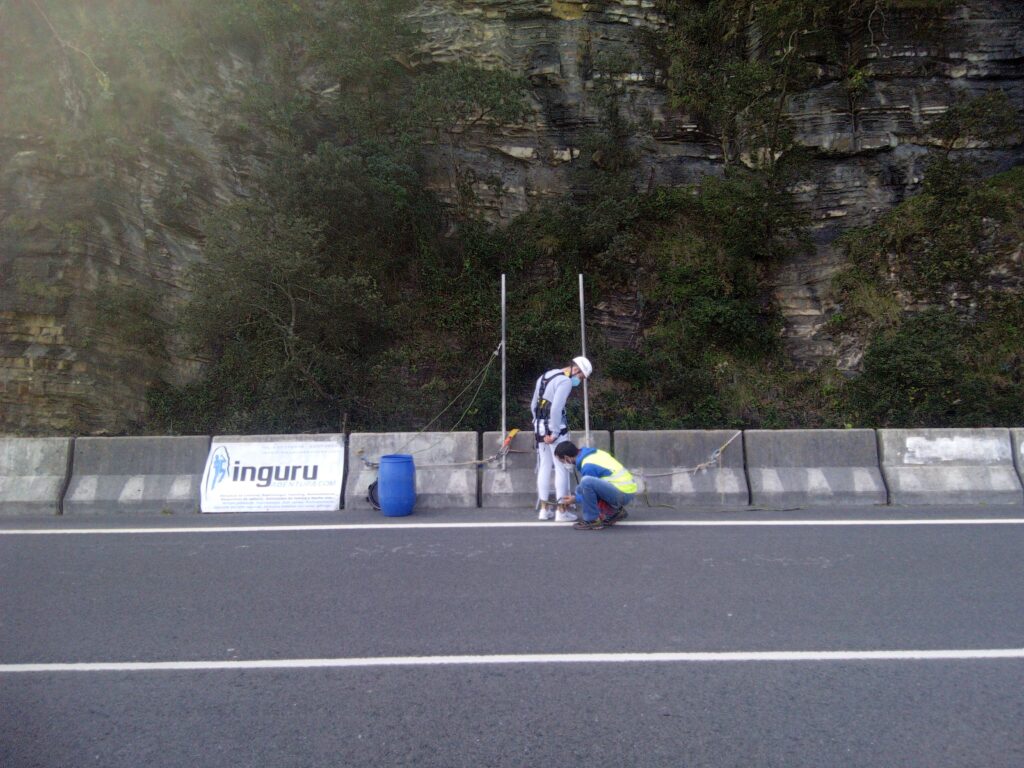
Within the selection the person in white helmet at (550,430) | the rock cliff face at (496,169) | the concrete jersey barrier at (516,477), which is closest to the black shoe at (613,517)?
the person in white helmet at (550,430)

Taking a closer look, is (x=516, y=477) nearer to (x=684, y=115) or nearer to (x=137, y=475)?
(x=137, y=475)

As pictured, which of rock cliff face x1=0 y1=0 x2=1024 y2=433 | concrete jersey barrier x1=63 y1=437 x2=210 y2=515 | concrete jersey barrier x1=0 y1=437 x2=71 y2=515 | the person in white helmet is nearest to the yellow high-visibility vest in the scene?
the person in white helmet

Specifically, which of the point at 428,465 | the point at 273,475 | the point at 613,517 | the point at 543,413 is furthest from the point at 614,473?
the point at 273,475

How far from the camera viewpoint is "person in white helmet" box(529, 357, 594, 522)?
8.35 m

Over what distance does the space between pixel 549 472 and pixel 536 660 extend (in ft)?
14.6

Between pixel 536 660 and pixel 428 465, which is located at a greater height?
pixel 428 465

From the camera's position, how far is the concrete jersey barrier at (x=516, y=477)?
366 inches

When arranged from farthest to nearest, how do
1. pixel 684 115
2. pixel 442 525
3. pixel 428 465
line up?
pixel 684 115 < pixel 428 465 < pixel 442 525

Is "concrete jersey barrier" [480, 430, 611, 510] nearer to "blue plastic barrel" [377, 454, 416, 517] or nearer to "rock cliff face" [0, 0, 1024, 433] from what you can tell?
"blue plastic barrel" [377, 454, 416, 517]

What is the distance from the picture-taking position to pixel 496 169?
1980 cm

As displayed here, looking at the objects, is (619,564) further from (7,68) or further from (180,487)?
(7,68)

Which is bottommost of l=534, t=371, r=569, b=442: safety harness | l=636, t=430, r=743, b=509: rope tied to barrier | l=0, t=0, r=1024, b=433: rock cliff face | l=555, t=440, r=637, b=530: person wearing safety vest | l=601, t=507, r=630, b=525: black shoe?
l=601, t=507, r=630, b=525: black shoe

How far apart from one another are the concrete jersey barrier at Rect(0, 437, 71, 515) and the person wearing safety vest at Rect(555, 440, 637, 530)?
6.84 metres

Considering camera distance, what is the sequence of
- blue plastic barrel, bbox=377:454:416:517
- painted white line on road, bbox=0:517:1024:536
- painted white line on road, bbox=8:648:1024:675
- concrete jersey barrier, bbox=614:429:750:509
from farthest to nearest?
concrete jersey barrier, bbox=614:429:750:509 < blue plastic barrel, bbox=377:454:416:517 < painted white line on road, bbox=0:517:1024:536 < painted white line on road, bbox=8:648:1024:675
